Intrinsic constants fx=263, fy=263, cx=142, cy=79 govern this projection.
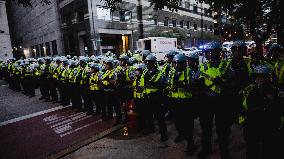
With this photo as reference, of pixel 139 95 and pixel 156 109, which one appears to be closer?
pixel 156 109

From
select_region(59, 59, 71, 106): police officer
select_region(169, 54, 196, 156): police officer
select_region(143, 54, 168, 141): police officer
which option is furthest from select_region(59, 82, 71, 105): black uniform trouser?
select_region(169, 54, 196, 156): police officer

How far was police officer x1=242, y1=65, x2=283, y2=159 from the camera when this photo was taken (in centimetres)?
367

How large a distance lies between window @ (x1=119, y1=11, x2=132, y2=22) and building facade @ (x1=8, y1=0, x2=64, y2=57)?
1173 centimetres

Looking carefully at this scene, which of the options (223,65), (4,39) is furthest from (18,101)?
(4,39)

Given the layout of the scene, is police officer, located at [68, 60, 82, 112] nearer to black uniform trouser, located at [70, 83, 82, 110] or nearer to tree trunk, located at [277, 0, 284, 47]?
black uniform trouser, located at [70, 83, 82, 110]

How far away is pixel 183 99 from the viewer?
5.24 metres

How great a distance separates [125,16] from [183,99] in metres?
31.7

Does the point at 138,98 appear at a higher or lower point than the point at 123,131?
higher

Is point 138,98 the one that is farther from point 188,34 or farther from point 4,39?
point 188,34

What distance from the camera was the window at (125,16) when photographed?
35000 mm

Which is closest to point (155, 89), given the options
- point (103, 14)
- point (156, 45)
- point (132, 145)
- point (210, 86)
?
point (132, 145)

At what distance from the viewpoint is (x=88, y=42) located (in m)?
32.6

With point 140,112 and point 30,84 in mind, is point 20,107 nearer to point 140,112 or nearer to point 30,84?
point 30,84

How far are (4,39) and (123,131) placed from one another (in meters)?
37.1
